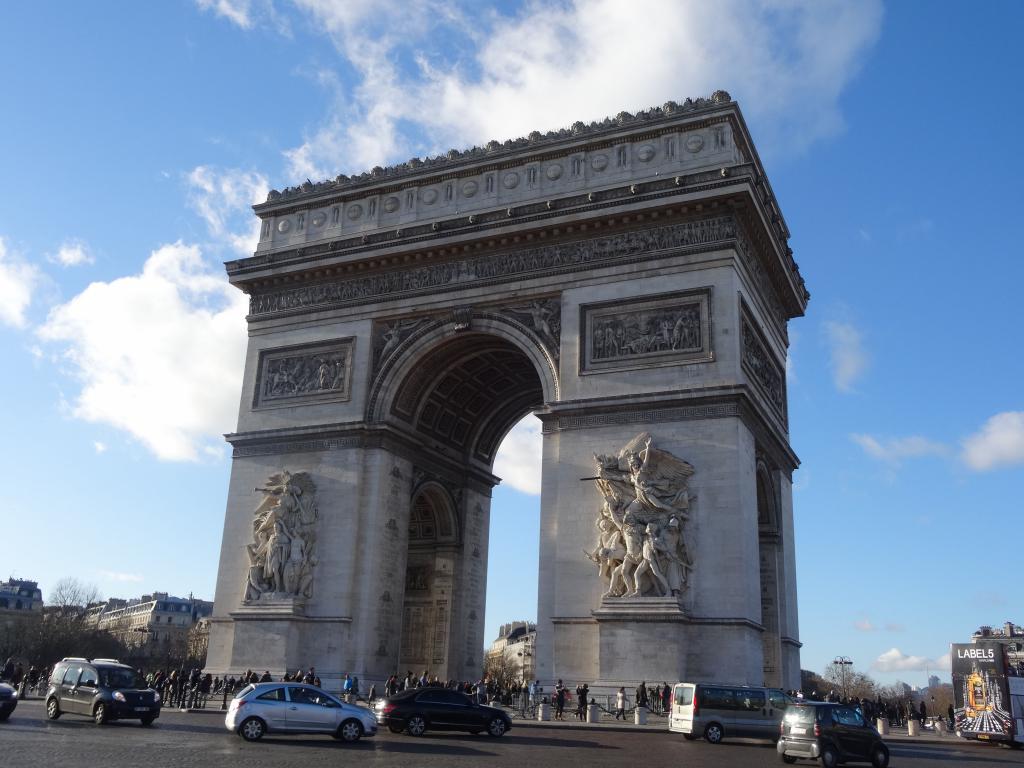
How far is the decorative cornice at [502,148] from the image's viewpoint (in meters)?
30.3

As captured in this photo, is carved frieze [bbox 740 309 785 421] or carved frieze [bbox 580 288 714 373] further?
carved frieze [bbox 740 309 785 421]

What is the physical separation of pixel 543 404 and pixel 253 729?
613 inches

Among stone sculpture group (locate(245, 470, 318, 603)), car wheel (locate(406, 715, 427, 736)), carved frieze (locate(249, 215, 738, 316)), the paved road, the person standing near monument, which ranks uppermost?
carved frieze (locate(249, 215, 738, 316))

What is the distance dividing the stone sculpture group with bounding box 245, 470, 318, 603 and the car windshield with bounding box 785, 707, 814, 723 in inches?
675

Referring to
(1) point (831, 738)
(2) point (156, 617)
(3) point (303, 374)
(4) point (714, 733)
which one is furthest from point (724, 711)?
(2) point (156, 617)

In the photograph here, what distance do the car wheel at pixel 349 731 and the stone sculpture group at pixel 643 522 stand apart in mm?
9315

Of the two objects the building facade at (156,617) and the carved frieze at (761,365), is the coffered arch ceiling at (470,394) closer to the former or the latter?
the carved frieze at (761,365)

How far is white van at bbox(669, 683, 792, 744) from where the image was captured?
2159 cm

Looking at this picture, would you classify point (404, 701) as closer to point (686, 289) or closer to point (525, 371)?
point (686, 289)

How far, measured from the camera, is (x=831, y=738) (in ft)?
54.9

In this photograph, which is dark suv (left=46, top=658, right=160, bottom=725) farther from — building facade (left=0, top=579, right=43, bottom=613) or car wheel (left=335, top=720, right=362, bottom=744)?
building facade (left=0, top=579, right=43, bottom=613)

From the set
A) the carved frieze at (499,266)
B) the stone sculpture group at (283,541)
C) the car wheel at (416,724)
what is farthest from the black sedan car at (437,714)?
the carved frieze at (499,266)

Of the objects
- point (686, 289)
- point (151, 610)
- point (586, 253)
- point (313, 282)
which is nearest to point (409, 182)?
point (313, 282)

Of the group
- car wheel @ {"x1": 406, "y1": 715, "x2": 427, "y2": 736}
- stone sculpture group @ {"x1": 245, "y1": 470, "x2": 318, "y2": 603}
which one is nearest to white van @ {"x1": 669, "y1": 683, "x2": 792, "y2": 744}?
car wheel @ {"x1": 406, "y1": 715, "x2": 427, "y2": 736}
